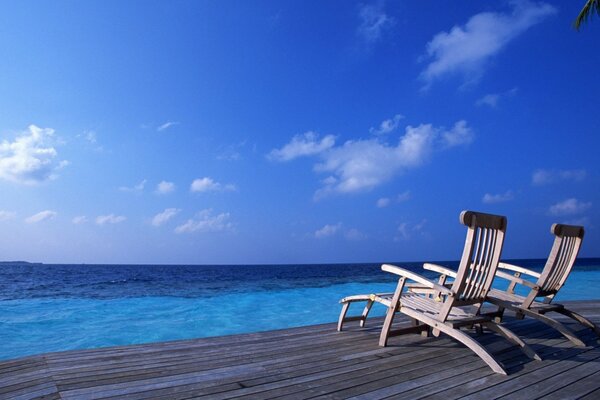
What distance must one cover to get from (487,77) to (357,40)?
8.44 metres

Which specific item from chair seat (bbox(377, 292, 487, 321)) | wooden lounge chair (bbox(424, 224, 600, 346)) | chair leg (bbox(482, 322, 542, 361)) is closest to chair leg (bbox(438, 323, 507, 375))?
chair seat (bbox(377, 292, 487, 321))

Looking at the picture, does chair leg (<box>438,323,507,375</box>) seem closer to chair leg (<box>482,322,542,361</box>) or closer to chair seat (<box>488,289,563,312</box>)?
chair leg (<box>482,322,542,361</box>)

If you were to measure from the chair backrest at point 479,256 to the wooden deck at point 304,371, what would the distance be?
55 cm

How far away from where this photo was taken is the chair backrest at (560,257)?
3494mm

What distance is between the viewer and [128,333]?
9047 millimetres

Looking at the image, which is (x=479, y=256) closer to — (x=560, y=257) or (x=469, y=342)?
(x=469, y=342)

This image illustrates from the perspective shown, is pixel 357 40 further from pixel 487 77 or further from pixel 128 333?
pixel 128 333

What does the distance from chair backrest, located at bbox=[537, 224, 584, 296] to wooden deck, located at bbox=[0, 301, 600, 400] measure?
1.89 ft

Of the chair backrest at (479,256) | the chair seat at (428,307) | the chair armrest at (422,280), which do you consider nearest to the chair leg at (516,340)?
the chair seat at (428,307)

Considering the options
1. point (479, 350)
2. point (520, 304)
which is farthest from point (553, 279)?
point (479, 350)

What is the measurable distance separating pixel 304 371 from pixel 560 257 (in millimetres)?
2833

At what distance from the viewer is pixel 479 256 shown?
301 centimetres

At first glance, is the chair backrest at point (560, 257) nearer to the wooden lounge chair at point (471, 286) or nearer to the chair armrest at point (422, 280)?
the wooden lounge chair at point (471, 286)

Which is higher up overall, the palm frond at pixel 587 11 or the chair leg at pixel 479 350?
the palm frond at pixel 587 11
